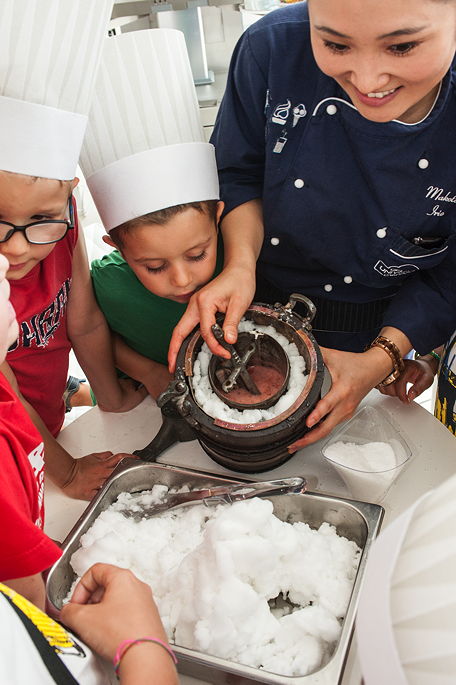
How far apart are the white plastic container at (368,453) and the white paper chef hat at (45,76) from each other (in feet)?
2.49

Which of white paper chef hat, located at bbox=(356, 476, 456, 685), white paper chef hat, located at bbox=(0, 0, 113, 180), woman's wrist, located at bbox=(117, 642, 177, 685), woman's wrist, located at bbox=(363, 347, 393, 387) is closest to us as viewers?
white paper chef hat, located at bbox=(356, 476, 456, 685)

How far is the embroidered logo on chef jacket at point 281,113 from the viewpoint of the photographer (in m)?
1.31

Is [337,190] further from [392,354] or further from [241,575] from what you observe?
[241,575]

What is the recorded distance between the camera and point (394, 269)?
139cm

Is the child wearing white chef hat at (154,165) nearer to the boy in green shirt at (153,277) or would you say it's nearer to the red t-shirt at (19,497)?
the boy in green shirt at (153,277)

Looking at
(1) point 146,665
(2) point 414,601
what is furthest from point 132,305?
(2) point 414,601

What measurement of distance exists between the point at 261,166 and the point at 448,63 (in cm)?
59

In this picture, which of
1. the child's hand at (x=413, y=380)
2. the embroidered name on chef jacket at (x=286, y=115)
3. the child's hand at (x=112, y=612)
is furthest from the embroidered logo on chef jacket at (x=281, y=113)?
the child's hand at (x=112, y=612)

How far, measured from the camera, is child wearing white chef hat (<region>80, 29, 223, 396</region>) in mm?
1312

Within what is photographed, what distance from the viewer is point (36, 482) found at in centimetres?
103

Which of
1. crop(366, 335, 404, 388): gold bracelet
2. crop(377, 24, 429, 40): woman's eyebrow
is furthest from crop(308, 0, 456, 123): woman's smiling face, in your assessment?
crop(366, 335, 404, 388): gold bracelet

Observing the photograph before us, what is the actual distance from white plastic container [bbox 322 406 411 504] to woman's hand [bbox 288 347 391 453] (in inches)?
1.1

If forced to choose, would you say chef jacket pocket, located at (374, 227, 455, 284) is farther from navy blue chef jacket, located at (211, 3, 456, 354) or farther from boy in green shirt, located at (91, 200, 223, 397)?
boy in green shirt, located at (91, 200, 223, 397)

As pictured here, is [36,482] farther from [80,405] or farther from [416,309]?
[80,405]
